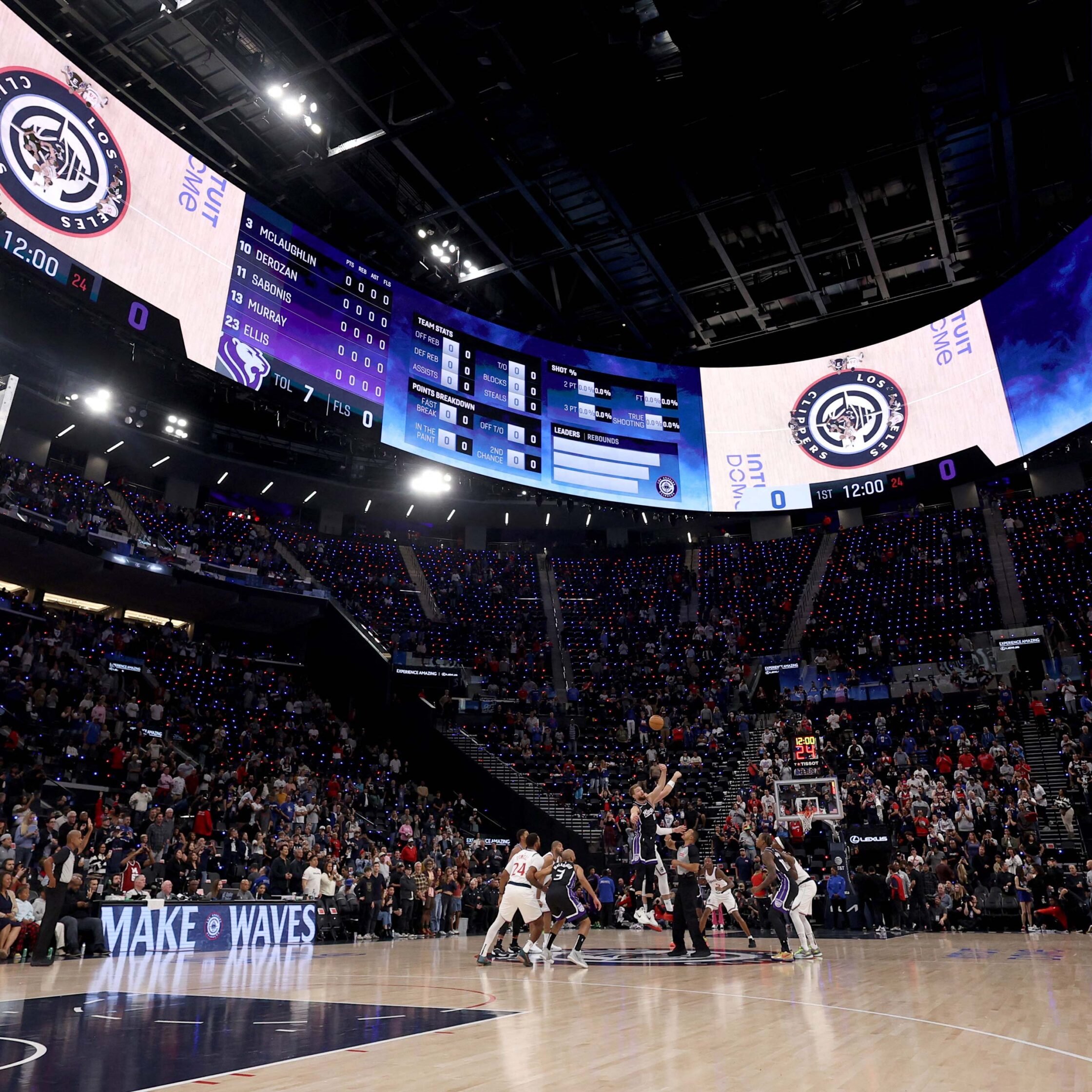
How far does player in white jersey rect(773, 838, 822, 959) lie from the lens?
11.5m

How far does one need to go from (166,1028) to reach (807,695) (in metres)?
24.9

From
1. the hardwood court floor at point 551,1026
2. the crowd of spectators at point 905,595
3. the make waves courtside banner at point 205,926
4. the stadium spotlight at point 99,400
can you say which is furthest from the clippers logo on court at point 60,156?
the crowd of spectators at point 905,595

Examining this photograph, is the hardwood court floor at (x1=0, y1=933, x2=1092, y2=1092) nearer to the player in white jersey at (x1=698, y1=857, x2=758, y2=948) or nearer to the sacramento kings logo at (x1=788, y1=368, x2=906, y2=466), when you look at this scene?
the player in white jersey at (x1=698, y1=857, x2=758, y2=948)

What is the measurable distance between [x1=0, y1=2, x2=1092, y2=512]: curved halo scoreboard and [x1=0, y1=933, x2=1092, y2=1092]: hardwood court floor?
14.4m

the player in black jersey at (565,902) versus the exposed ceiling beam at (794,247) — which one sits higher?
the exposed ceiling beam at (794,247)

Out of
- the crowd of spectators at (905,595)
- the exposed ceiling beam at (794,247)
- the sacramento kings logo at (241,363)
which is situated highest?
the exposed ceiling beam at (794,247)

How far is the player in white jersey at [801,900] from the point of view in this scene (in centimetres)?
1152

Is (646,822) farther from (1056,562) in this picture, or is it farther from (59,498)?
(1056,562)

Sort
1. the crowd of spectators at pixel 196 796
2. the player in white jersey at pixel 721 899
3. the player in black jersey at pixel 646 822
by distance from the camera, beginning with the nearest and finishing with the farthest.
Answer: the player in black jersey at pixel 646 822 → the player in white jersey at pixel 721 899 → the crowd of spectators at pixel 196 796

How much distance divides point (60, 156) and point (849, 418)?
23.2 m

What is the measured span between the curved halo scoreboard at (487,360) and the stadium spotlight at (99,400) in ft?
29.2

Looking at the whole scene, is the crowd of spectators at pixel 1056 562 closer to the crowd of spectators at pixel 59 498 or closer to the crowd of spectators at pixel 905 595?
the crowd of spectators at pixel 905 595

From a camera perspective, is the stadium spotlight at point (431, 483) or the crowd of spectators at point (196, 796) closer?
Answer: the crowd of spectators at point (196, 796)

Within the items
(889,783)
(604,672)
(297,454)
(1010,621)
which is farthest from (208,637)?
(1010,621)
